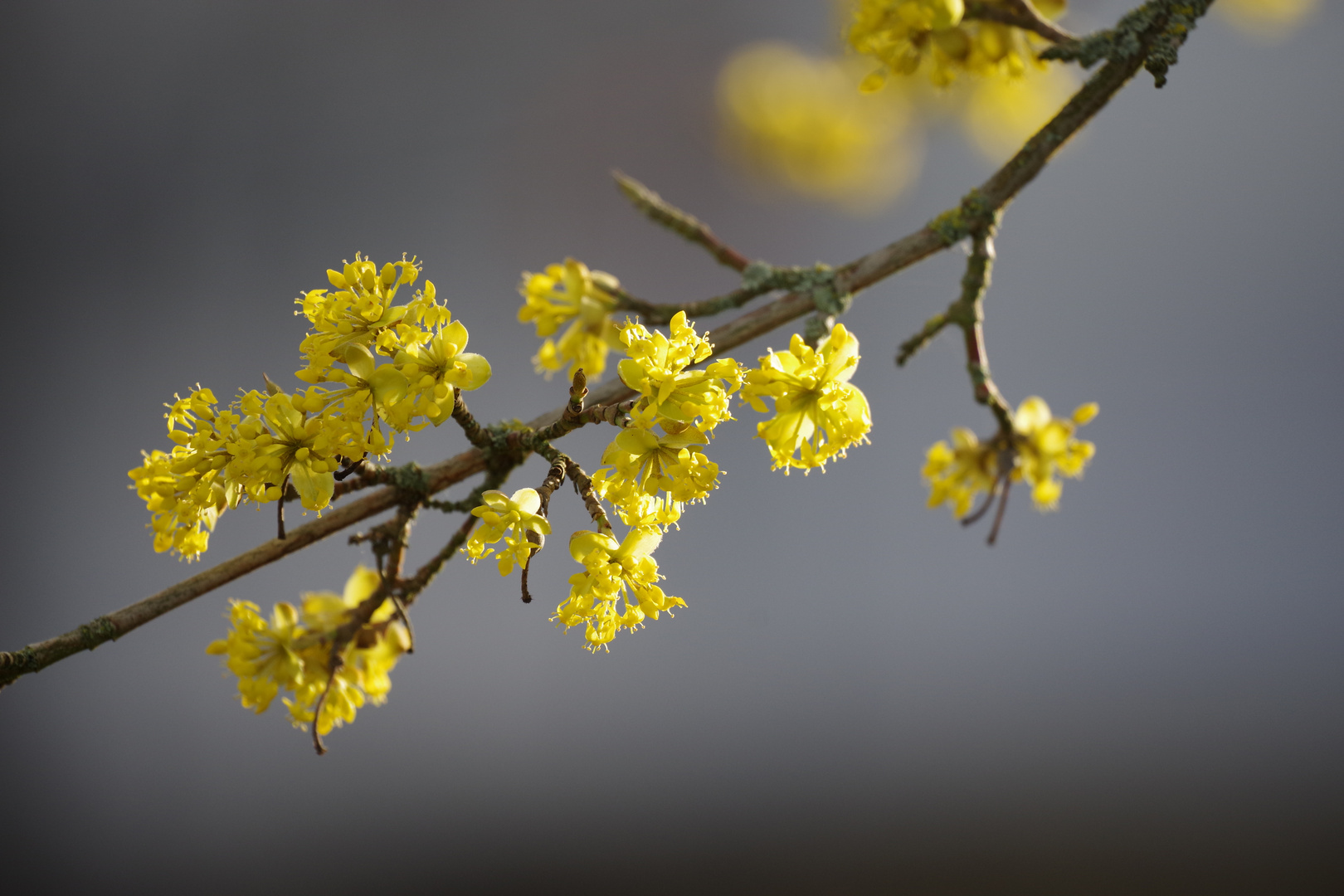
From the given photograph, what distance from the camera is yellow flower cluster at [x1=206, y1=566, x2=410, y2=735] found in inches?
22.9

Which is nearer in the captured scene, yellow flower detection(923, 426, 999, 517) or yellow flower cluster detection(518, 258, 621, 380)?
yellow flower cluster detection(518, 258, 621, 380)

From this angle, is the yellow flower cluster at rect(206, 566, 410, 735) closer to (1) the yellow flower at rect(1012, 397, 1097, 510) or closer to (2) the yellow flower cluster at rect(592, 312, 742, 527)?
(2) the yellow flower cluster at rect(592, 312, 742, 527)

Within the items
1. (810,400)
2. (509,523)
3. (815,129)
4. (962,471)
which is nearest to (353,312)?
(509,523)

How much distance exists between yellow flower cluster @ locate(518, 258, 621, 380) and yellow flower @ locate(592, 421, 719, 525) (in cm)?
19

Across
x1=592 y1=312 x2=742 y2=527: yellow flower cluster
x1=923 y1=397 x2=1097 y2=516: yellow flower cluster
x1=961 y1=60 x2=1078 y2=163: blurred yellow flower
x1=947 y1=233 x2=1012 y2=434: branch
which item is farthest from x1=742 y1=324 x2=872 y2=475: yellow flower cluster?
x1=961 y1=60 x2=1078 y2=163: blurred yellow flower

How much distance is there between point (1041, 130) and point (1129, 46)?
79 mm

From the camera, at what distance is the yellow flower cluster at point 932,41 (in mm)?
617

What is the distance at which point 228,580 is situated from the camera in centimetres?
50

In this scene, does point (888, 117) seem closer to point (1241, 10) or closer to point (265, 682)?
point (1241, 10)

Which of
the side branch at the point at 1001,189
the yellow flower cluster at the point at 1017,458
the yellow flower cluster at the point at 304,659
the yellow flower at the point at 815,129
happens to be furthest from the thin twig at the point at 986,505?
the yellow flower at the point at 815,129

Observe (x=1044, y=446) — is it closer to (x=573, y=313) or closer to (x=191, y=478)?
(x=573, y=313)

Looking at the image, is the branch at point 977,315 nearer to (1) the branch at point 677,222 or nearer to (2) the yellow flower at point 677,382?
(1) the branch at point 677,222

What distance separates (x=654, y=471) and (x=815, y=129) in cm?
143

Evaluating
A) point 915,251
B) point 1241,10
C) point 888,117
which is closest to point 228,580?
point 915,251
